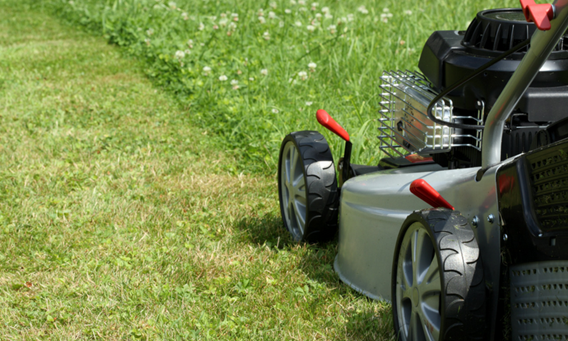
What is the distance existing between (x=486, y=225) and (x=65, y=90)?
4109 millimetres

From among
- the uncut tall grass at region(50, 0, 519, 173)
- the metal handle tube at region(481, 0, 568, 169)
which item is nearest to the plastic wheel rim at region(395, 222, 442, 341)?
the metal handle tube at region(481, 0, 568, 169)

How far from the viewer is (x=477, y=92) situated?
6.23 feet

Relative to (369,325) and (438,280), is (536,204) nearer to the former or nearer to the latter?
(438,280)

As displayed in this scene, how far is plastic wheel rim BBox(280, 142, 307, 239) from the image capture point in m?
2.52

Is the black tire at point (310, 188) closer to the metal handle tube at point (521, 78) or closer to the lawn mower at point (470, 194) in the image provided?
the lawn mower at point (470, 194)

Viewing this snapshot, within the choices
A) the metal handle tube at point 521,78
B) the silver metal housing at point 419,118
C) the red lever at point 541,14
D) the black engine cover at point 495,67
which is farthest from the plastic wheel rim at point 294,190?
the red lever at point 541,14

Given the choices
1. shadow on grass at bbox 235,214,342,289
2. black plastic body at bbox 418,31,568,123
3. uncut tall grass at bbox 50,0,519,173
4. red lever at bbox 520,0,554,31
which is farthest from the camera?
uncut tall grass at bbox 50,0,519,173

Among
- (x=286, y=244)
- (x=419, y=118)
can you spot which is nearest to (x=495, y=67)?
(x=419, y=118)

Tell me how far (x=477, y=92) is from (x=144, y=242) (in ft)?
4.71

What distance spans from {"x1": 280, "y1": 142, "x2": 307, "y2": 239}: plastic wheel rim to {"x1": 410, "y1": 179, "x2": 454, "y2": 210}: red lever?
805mm

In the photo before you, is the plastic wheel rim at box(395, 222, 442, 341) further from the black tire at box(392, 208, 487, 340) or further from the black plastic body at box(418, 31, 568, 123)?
the black plastic body at box(418, 31, 568, 123)

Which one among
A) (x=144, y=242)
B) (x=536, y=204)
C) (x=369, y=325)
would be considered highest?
(x=536, y=204)

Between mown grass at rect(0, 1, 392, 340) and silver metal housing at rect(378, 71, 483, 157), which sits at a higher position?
silver metal housing at rect(378, 71, 483, 157)

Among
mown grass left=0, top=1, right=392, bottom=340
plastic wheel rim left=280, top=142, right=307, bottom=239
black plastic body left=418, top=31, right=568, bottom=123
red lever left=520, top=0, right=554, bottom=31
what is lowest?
mown grass left=0, top=1, right=392, bottom=340
